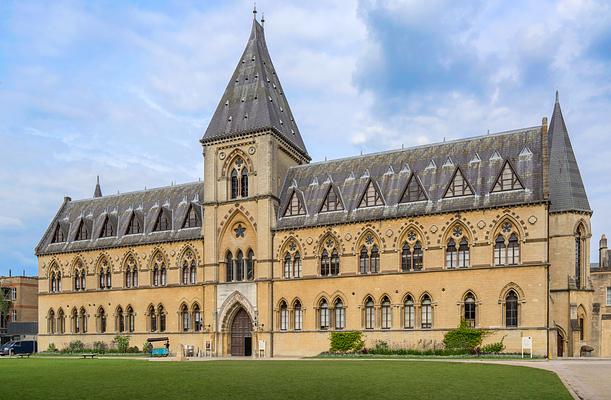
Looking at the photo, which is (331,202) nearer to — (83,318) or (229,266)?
(229,266)

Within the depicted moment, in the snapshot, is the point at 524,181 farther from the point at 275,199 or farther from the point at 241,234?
the point at 241,234

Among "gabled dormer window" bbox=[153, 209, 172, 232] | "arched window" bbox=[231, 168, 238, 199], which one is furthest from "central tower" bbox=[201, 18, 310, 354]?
"gabled dormer window" bbox=[153, 209, 172, 232]

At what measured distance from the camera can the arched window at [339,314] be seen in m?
47.2

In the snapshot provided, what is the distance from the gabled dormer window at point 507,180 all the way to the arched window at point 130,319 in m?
34.7

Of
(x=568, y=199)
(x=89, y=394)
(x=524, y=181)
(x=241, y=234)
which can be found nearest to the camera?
(x=89, y=394)

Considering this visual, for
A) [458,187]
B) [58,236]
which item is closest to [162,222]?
[58,236]

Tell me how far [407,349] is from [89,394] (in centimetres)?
2968

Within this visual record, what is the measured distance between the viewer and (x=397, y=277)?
45.2 m

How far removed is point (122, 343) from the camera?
56344 millimetres

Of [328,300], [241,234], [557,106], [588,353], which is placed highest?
[557,106]

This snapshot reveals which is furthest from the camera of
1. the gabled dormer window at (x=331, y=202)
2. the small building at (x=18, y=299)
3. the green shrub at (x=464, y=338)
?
the small building at (x=18, y=299)

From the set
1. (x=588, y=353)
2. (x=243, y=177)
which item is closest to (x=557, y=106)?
(x=588, y=353)

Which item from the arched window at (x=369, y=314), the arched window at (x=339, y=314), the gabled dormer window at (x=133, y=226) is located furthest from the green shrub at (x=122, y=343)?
the arched window at (x=369, y=314)

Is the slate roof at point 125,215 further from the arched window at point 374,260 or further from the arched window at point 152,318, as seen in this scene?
the arched window at point 374,260
